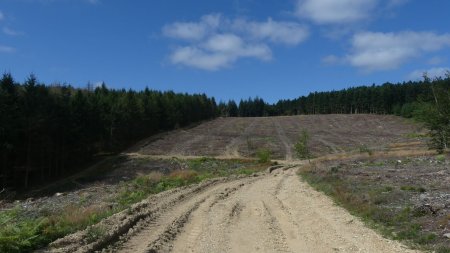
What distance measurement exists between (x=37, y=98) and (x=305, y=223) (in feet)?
187

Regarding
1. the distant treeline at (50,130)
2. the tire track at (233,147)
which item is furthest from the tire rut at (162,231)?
the tire track at (233,147)

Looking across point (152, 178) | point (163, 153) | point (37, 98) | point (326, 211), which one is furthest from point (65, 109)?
point (326, 211)

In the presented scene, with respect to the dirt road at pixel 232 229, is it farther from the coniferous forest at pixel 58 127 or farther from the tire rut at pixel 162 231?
the coniferous forest at pixel 58 127

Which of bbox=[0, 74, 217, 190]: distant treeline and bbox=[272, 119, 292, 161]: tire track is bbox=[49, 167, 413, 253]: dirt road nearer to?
bbox=[0, 74, 217, 190]: distant treeline

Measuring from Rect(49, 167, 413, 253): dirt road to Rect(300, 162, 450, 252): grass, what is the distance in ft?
1.93

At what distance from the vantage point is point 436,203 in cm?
1883

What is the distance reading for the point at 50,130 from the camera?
6738 cm

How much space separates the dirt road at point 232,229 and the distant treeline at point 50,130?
41718mm

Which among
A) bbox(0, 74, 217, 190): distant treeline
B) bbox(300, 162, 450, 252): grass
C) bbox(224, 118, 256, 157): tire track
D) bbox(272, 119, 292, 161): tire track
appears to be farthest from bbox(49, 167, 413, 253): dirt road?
bbox(224, 118, 256, 157): tire track

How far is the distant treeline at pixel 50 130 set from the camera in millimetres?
59250

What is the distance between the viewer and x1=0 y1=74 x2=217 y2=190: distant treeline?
59.2m

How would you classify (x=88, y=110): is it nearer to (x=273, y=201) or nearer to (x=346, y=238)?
(x=273, y=201)

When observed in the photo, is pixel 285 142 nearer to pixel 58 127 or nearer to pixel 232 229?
pixel 58 127

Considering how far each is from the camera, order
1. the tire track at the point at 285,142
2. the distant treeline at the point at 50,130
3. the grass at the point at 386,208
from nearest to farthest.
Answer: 1. the grass at the point at 386,208
2. the distant treeline at the point at 50,130
3. the tire track at the point at 285,142
